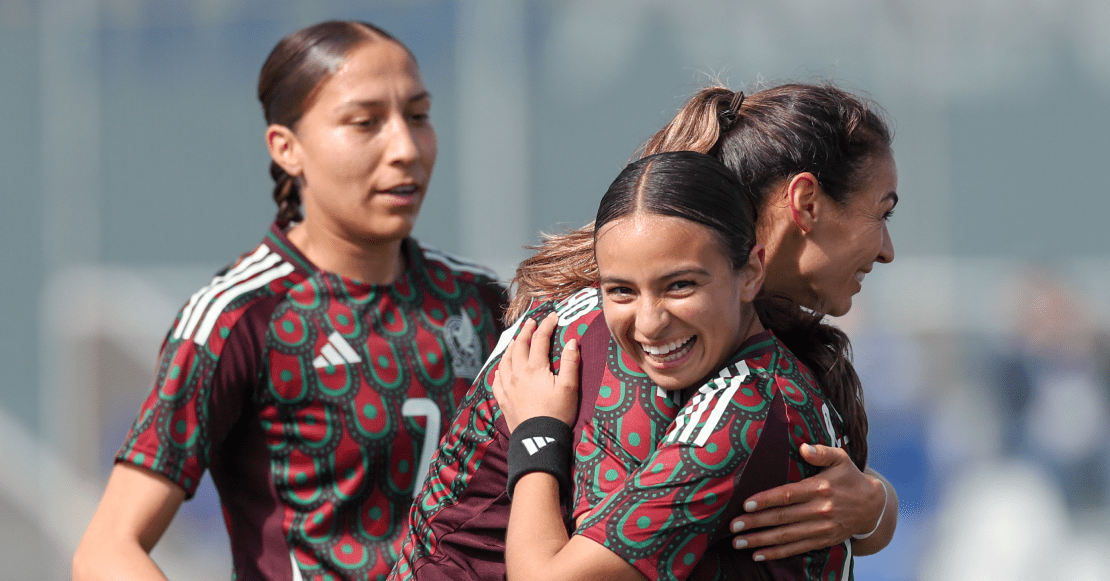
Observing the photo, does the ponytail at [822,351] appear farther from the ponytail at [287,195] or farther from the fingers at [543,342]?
the ponytail at [287,195]

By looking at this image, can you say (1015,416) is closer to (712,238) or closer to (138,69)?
(712,238)

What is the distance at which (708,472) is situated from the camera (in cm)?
186

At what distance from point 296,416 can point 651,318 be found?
1.38 m

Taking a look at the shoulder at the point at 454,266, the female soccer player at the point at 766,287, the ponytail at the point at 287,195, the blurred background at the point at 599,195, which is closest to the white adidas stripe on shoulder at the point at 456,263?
the shoulder at the point at 454,266

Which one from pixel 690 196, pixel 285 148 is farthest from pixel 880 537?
pixel 285 148

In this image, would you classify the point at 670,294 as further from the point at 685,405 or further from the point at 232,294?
the point at 232,294

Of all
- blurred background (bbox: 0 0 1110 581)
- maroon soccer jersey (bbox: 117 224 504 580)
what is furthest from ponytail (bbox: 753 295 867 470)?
blurred background (bbox: 0 0 1110 581)

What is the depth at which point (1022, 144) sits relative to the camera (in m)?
10.6

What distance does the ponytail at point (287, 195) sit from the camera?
11.1ft

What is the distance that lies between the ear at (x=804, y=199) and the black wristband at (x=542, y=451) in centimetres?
61

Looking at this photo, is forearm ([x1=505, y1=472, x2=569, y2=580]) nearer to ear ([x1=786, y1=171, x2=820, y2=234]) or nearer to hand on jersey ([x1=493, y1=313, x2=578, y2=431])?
hand on jersey ([x1=493, y1=313, x2=578, y2=431])

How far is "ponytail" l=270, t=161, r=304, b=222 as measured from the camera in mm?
3383

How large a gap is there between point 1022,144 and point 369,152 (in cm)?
894

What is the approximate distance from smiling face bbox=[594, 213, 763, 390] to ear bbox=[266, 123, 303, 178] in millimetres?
1482
